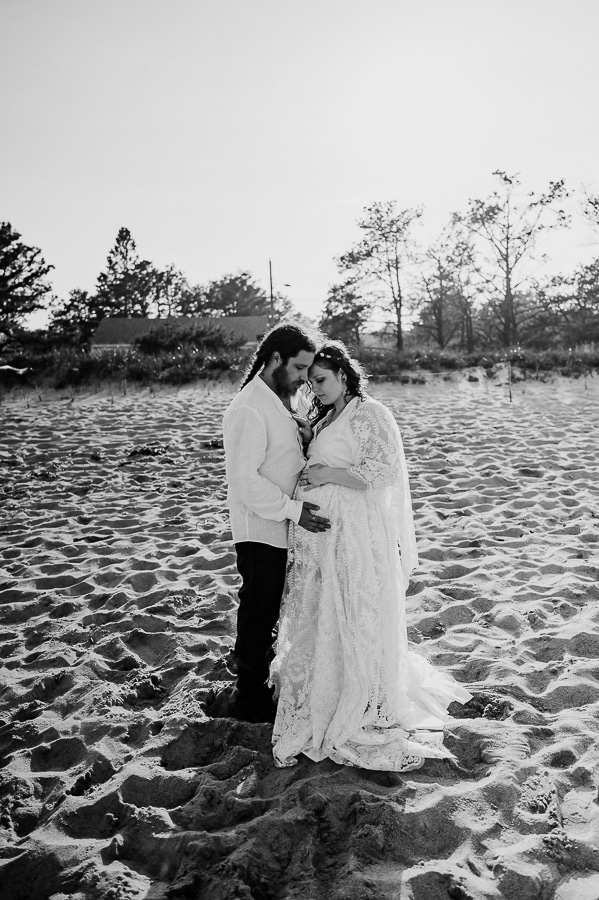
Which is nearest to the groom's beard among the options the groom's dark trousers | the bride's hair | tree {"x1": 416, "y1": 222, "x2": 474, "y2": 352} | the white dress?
the bride's hair

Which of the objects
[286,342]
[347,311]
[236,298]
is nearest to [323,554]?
[286,342]

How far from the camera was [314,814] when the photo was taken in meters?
2.79

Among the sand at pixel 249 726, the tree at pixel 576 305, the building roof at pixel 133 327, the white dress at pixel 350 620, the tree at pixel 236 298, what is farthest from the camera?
the tree at pixel 236 298

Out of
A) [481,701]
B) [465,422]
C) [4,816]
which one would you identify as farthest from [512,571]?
[465,422]

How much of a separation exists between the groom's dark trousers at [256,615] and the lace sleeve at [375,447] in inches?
21.7

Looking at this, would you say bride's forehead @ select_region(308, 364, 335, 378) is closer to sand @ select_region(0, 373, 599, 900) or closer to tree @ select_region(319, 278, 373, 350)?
sand @ select_region(0, 373, 599, 900)

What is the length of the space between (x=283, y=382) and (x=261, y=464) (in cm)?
40

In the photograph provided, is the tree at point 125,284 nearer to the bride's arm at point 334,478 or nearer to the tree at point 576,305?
the tree at point 576,305

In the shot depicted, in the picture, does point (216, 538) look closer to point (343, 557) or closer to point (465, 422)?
point (343, 557)

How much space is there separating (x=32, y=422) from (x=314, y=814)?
10.8 metres

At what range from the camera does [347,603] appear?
328 cm

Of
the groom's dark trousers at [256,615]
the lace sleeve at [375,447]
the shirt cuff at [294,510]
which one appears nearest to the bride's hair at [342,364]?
the lace sleeve at [375,447]

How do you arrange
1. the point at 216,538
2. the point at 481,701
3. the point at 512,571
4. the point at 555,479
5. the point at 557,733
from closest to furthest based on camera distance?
the point at 557,733
the point at 481,701
the point at 512,571
the point at 216,538
the point at 555,479

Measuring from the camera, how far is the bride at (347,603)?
3.22 metres
